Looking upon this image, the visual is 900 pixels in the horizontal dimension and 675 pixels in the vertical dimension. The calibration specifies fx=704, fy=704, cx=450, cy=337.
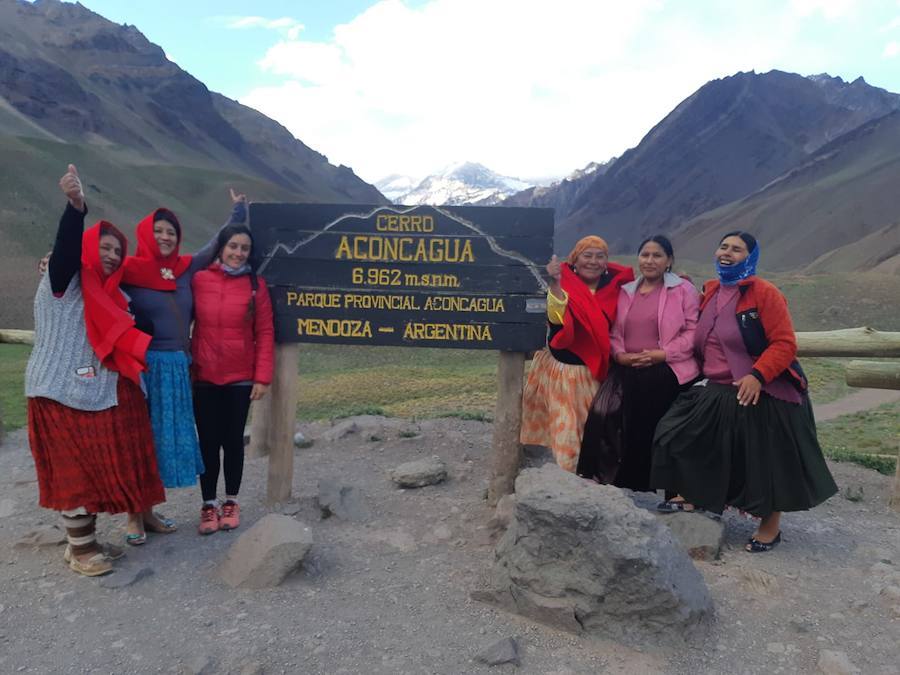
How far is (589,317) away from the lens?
189 inches

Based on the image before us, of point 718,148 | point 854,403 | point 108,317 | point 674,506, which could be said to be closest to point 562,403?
point 674,506

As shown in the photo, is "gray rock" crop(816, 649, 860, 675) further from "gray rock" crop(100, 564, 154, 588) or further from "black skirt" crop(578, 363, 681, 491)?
"gray rock" crop(100, 564, 154, 588)

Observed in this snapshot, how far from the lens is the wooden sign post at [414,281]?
196 inches

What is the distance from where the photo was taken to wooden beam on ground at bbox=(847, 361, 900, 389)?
572 centimetres

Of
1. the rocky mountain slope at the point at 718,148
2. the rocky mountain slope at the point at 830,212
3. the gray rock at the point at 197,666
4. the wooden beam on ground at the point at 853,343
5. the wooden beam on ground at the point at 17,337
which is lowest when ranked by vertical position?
the gray rock at the point at 197,666

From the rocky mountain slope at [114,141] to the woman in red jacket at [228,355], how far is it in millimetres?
27357

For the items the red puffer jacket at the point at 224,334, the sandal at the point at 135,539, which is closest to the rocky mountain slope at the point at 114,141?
the sandal at the point at 135,539

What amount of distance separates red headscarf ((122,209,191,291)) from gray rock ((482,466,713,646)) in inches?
102

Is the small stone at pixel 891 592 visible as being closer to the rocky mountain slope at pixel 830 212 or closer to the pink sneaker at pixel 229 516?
the pink sneaker at pixel 229 516

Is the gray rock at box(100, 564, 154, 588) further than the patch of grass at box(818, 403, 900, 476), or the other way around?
the patch of grass at box(818, 403, 900, 476)

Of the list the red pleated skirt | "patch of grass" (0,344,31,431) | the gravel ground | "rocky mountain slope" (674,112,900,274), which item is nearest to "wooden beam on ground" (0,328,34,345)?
"patch of grass" (0,344,31,431)

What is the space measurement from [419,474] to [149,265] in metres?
2.68

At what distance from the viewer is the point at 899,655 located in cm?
342

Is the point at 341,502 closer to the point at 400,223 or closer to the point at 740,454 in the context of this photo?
the point at 400,223
